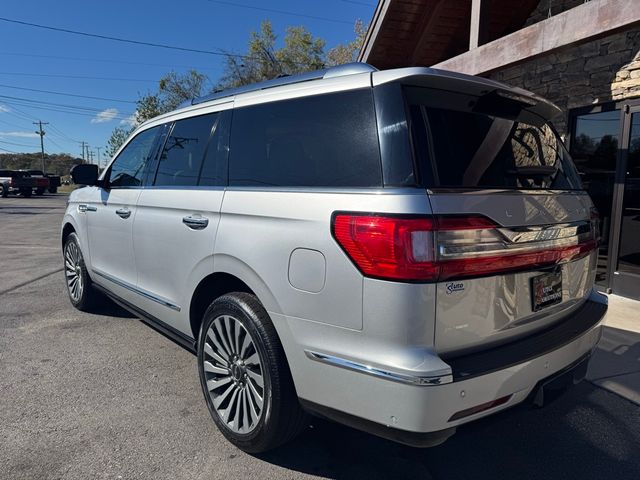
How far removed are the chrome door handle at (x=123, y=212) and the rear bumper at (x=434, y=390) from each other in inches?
89.1

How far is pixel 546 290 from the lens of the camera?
232cm

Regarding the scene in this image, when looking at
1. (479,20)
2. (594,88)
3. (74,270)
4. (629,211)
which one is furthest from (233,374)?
(594,88)

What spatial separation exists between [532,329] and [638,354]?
2551 mm

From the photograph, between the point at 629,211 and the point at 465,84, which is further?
the point at 629,211

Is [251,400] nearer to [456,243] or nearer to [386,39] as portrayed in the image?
[456,243]

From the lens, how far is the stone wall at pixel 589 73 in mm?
Result: 5805

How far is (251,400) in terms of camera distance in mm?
2555

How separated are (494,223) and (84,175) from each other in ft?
12.6

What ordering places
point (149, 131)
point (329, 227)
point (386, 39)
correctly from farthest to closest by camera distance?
point (386, 39), point (149, 131), point (329, 227)

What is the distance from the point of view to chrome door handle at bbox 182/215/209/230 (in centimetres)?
282

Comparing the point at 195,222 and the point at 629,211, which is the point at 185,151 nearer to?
the point at 195,222

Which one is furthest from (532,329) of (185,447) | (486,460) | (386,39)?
(386,39)

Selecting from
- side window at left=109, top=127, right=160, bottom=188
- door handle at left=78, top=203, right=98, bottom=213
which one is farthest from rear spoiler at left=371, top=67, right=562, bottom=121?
door handle at left=78, top=203, right=98, bottom=213

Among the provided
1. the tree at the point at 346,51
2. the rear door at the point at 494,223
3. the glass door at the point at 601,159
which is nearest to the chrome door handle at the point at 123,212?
the rear door at the point at 494,223
